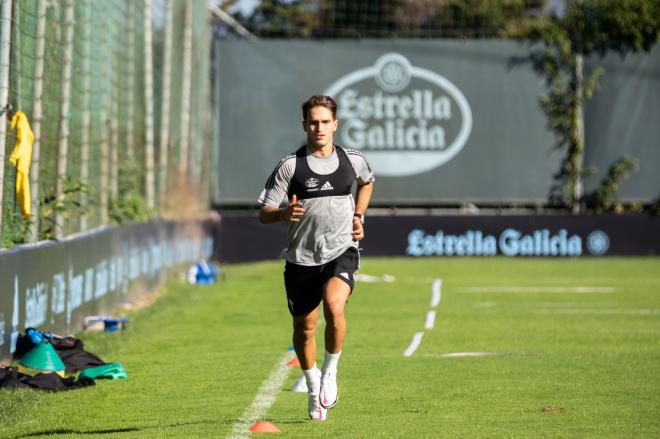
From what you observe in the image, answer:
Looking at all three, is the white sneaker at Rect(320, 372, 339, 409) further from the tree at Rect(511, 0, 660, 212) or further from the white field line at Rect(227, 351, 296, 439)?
the tree at Rect(511, 0, 660, 212)

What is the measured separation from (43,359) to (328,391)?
347 centimetres

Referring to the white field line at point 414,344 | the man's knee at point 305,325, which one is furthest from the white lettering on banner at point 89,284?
the man's knee at point 305,325

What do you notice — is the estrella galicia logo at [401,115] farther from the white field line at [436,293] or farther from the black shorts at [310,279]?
the black shorts at [310,279]

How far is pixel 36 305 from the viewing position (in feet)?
44.8

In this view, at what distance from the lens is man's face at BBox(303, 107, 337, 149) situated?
9523 millimetres

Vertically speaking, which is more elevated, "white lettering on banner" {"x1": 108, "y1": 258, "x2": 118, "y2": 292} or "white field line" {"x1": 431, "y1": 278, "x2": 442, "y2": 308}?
"white lettering on banner" {"x1": 108, "y1": 258, "x2": 118, "y2": 292}

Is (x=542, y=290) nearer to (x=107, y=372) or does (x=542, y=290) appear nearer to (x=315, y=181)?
(x=107, y=372)

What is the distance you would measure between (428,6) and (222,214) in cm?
2212

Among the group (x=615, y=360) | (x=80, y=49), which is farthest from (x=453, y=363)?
(x=80, y=49)

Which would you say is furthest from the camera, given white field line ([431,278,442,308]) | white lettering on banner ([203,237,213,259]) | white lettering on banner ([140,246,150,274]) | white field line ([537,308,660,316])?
white lettering on banner ([203,237,213,259])

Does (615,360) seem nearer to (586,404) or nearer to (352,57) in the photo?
(586,404)

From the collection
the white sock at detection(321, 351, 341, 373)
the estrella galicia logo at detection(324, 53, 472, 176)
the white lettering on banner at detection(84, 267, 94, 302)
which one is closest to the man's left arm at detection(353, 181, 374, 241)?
the white sock at detection(321, 351, 341, 373)

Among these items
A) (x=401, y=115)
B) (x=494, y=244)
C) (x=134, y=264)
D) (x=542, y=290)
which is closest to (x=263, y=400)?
(x=134, y=264)

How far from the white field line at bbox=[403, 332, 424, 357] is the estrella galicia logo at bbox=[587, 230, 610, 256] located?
18.9 m
